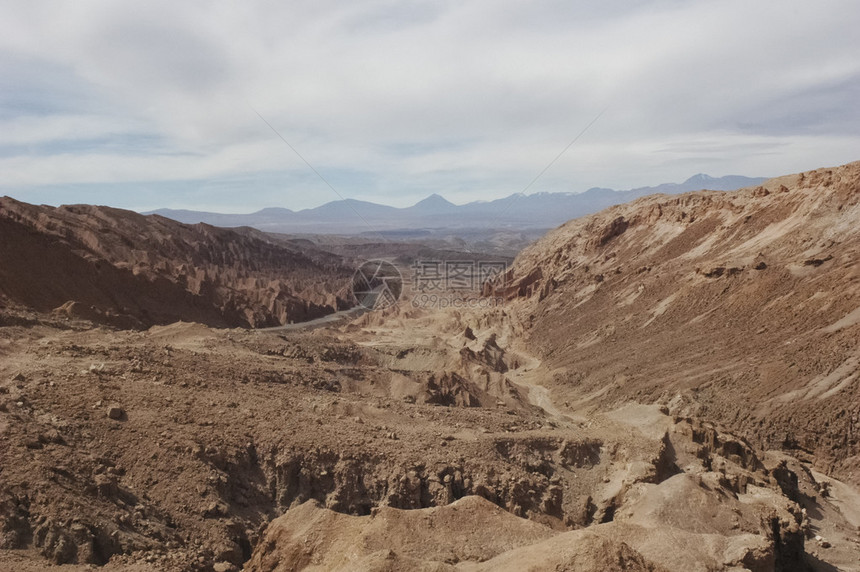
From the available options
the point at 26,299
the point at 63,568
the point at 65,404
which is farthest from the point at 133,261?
the point at 63,568

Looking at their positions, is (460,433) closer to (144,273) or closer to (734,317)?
(734,317)

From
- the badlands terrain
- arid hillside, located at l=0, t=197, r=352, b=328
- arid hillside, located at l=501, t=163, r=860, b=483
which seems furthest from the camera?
arid hillside, located at l=0, t=197, r=352, b=328

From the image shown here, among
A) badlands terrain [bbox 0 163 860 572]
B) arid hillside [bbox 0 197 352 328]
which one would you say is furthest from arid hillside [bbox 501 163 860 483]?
arid hillside [bbox 0 197 352 328]

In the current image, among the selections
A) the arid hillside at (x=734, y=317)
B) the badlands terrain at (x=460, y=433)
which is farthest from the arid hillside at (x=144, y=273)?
the arid hillside at (x=734, y=317)

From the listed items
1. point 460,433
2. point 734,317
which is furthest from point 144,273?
point 734,317

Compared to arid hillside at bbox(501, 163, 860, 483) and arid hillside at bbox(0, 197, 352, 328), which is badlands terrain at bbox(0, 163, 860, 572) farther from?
arid hillside at bbox(0, 197, 352, 328)

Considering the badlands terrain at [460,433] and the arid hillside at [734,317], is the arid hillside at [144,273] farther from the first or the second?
the arid hillside at [734,317]
